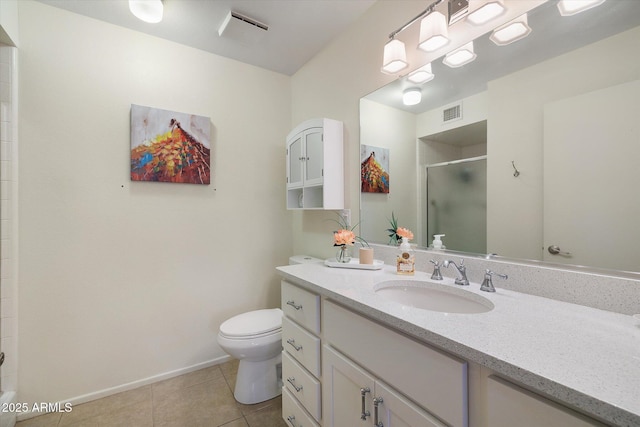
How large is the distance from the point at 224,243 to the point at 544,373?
2060 millimetres

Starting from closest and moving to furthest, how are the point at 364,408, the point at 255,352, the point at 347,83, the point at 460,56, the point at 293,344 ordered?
the point at 364,408
the point at 460,56
the point at 293,344
the point at 255,352
the point at 347,83

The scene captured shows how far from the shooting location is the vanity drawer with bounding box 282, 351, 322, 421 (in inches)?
45.1

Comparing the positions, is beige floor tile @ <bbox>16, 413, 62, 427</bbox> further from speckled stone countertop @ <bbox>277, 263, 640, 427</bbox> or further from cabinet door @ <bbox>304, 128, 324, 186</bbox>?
cabinet door @ <bbox>304, 128, 324, 186</bbox>

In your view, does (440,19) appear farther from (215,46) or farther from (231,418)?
(231,418)

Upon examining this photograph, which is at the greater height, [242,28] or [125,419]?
[242,28]

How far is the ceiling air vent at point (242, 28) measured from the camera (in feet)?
5.55

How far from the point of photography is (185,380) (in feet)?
6.25

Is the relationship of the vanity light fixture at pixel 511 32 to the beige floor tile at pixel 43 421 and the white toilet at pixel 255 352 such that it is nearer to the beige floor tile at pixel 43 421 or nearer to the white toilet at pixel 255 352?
the white toilet at pixel 255 352

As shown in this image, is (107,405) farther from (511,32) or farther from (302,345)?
(511,32)

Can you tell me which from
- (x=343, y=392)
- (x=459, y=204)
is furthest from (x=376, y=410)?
(x=459, y=204)

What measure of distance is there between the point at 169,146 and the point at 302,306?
1529 mm

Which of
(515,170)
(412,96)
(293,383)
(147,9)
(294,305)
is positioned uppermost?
(147,9)

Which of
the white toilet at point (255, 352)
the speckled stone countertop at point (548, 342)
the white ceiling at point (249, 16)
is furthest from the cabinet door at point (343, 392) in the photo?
the white ceiling at point (249, 16)

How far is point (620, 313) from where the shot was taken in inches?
31.2
